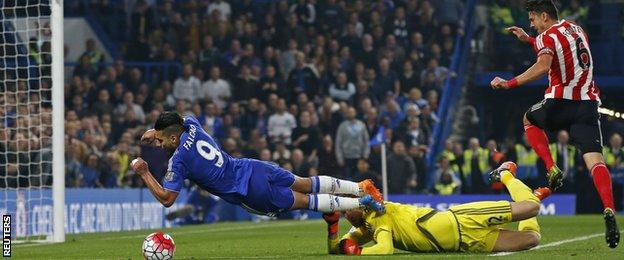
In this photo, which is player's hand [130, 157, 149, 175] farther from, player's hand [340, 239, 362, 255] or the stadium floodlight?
the stadium floodlight

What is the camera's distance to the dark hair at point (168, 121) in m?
11.8

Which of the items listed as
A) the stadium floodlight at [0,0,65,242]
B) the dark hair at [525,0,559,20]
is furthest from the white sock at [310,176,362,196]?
the stadium floodlight at [0,0,65,242]

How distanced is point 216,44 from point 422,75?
4.65 metres

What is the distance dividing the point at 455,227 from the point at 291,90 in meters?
16.4

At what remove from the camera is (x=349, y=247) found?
11781 millimetres

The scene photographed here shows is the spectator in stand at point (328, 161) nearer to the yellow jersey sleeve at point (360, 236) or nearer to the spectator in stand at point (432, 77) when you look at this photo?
the spectator in stand at point (432, 77)

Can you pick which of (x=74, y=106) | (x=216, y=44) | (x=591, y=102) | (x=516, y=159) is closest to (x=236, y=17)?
(x=216, y=44)

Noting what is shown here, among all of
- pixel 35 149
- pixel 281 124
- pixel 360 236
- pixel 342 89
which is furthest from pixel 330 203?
pixel 342 89

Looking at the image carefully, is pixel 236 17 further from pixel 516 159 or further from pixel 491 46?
pixel 516 159

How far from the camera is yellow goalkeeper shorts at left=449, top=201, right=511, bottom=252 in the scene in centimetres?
1142

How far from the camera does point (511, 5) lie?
2961cm

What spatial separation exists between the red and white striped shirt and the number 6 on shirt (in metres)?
2.94

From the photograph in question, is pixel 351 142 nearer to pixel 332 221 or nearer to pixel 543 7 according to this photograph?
pixel 543 7

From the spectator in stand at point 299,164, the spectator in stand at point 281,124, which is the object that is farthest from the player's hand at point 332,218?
the spectator in stand at point 281,124
